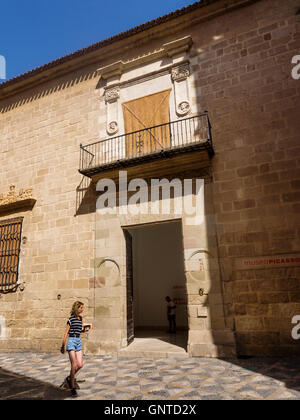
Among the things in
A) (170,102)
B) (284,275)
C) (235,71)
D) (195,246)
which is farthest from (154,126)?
(284,275)

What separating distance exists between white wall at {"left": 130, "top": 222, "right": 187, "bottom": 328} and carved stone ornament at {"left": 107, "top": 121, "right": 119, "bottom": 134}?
156 inches

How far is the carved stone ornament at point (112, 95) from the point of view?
8.31 meters

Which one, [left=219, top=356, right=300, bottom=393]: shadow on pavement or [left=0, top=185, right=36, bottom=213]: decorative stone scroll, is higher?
[left=0, top=185, right=36, bottom=213]: decorative stone scroll

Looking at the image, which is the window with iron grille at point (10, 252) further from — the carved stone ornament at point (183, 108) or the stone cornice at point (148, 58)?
the carved stone ornament at point (183, 108)

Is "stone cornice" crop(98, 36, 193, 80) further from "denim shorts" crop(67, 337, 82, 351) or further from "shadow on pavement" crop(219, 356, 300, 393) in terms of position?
"shadow on pavement" crop(219, 356, 300, 393)

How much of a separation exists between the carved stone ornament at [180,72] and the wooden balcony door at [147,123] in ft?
1.22

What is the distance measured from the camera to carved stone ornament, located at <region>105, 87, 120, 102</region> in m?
8.31

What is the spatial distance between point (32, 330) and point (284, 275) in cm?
643

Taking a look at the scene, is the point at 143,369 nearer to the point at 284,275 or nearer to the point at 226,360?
the point at 226,360

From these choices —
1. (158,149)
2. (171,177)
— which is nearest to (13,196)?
(158,149)

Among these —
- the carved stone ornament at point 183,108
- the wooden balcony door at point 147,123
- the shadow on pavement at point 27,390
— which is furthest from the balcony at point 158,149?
the shadow on pavement at point 27,390

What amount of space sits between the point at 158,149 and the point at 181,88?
184 cm

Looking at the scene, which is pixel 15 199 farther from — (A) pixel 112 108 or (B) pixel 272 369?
(B) pixel 272 369

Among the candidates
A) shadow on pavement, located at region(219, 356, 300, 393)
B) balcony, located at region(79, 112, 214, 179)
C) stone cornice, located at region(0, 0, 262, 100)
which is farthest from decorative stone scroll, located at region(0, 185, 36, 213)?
shadow on pavement, located at region(219, 356, 300, 393)
